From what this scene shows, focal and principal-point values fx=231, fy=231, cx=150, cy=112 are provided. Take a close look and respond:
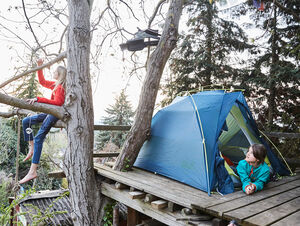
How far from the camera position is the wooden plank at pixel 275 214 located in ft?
6.82

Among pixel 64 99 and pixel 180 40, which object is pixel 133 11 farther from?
pixel 180 40

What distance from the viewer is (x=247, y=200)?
8.80ft

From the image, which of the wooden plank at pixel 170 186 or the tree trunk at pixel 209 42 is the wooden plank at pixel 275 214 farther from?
the tree trunk at pixel 209 42

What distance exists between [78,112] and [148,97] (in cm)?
117

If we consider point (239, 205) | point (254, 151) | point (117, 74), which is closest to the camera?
point (239, 205)

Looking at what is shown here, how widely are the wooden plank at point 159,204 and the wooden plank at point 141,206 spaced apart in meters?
0.06

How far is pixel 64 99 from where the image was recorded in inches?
142

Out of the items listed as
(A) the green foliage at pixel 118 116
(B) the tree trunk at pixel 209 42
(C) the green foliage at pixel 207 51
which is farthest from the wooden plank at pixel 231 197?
(A) the green foliage at pixel 118 116

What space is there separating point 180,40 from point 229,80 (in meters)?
2.52

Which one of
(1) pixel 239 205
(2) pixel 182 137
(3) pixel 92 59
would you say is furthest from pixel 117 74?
(1) pixel 239 205

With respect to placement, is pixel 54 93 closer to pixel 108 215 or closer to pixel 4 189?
pixel 108 215

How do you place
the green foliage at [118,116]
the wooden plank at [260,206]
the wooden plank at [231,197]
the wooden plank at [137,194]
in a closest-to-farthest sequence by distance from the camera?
the wooden plank at [260,206], the wooden plank at [231,197], the wooden plank at [137,194], the green foliage at [118,116]

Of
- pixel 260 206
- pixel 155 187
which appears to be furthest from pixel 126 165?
pixel 260 206

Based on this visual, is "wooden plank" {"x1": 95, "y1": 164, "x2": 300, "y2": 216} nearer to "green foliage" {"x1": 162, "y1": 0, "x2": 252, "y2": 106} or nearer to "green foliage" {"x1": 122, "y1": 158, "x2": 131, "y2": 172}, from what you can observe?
"green foliage" {"x1": 122, "y1": 158, "x2": 131, "y2": 172}
